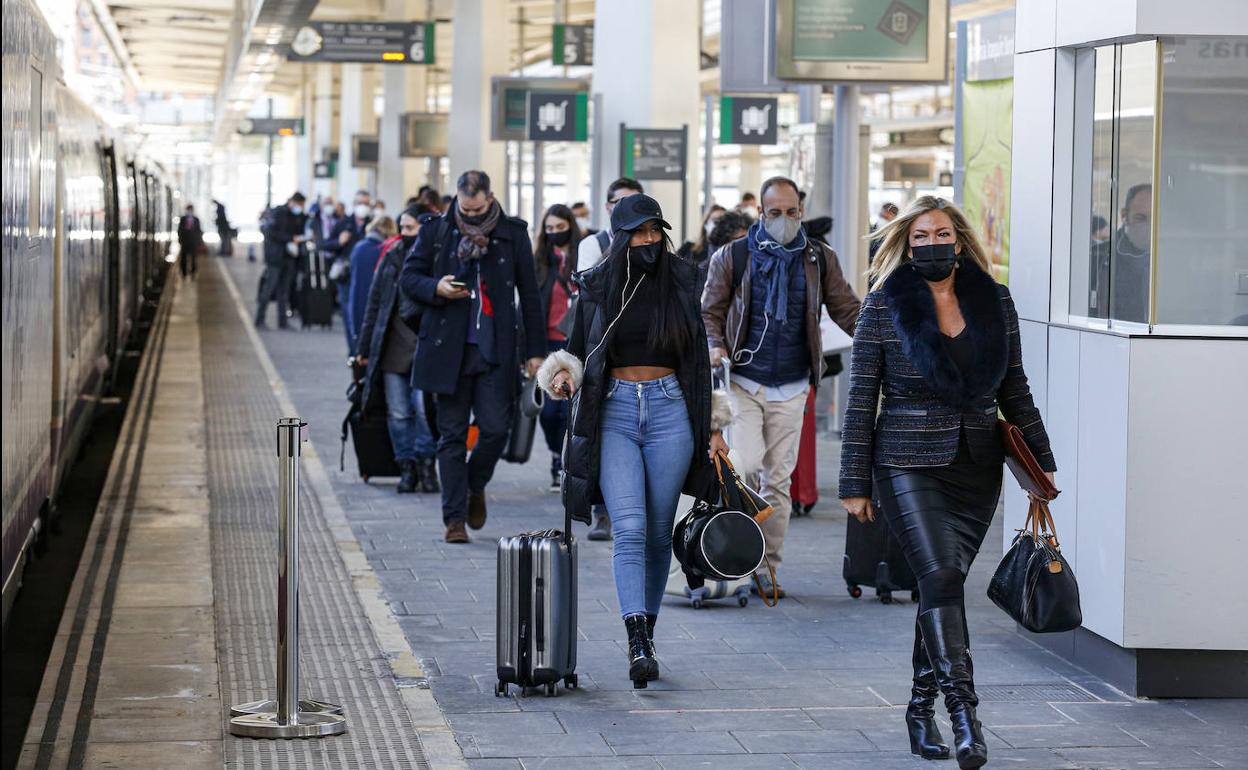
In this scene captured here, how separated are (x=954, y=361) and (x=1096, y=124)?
1835mm

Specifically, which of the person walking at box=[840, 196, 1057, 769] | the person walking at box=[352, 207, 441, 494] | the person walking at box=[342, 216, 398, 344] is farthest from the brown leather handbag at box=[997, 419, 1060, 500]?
the person walking at box=[342, 216, 398, 344]

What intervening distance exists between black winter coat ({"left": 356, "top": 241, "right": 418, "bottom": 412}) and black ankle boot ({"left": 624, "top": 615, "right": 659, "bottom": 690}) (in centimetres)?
488

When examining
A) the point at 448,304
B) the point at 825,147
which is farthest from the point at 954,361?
the point at 825,147

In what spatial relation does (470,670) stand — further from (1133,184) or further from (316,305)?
(316,305)

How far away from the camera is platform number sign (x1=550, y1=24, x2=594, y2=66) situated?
94.5 ft

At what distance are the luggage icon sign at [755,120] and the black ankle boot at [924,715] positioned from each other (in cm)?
1782

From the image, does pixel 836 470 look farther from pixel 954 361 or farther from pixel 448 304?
pixel 954 361

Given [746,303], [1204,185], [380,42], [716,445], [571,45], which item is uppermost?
[380,42]

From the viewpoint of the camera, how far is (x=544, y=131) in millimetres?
18625

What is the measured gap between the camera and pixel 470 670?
653 cm

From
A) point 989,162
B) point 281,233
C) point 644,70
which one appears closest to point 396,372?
point 989,162

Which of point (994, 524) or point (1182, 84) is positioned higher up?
point (1182, 84)

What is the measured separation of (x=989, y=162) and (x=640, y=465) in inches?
187

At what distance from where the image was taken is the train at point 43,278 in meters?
6.15
